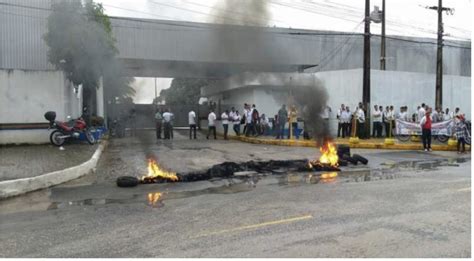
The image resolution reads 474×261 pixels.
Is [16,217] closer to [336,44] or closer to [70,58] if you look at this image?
[70,58]

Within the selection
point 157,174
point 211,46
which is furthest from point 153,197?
point 211,46

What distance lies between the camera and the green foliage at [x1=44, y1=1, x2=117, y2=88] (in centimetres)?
1398

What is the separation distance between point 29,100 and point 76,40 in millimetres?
2445

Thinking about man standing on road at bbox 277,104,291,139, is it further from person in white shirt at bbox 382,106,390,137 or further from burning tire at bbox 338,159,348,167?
burning tire at bbox 338,159,348,167

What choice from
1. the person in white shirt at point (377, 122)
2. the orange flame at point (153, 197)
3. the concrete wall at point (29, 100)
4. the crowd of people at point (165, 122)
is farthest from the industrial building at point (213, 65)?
the orange flame at point (153, 197)

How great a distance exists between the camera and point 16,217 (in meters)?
5.86

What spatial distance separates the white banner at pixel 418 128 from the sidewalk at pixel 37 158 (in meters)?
12.0

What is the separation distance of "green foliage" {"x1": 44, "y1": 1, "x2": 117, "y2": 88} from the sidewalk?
267 cm

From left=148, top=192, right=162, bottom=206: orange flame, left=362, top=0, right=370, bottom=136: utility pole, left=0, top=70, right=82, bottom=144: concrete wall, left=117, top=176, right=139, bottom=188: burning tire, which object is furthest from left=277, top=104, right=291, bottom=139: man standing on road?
left=148, top=192, right=162, bottom=206: orange flame

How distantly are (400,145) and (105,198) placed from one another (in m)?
11.7

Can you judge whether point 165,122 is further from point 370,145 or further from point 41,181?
point 41,181

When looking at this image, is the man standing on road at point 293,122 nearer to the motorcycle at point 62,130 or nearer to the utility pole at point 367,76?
the utility pole at point 367,76

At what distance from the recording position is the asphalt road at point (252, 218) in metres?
4.18

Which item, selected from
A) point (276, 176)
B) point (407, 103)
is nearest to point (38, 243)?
point (276, 176)
